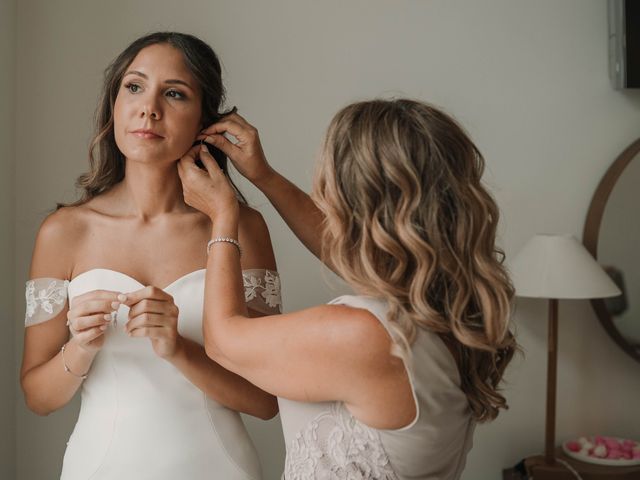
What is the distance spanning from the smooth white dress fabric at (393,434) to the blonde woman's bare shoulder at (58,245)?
0.62 meters

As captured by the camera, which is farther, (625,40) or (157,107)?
(625,40)

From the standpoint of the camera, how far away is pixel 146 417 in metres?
1.62

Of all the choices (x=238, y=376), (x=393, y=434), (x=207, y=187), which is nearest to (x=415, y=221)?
(x=393, y=434)

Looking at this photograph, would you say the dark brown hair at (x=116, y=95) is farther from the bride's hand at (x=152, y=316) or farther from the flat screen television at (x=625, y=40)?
the flat screen television at (x=625, y=40)

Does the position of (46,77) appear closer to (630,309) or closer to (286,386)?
(286,386)

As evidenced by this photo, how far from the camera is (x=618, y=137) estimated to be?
3.00 metres

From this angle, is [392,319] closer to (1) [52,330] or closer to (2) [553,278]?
(1) [52,330]

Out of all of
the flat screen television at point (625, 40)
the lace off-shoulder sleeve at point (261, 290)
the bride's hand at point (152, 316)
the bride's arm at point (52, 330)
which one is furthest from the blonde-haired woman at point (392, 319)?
the flat screen television at point (625, 40)

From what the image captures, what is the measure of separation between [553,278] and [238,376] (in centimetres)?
145

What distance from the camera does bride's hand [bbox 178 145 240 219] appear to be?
148 centimetres

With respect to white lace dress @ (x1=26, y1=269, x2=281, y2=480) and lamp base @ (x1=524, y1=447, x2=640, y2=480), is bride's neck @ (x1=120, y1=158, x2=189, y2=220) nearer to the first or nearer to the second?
white lace dress @ (x1=26, y1=269, x2=281, y2=480)

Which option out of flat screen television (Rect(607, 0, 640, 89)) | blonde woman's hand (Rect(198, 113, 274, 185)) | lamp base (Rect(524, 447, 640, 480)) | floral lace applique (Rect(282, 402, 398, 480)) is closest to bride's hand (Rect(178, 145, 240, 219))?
blonde woman's hand (Rect(198, 113, 274, 185))

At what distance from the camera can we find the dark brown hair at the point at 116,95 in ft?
5.43

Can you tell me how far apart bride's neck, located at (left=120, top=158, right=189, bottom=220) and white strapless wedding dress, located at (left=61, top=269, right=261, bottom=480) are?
0.17 metres
